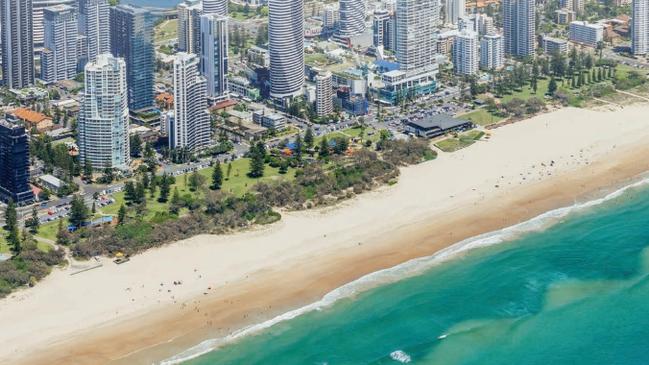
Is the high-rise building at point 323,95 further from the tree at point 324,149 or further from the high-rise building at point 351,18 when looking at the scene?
the high-rise building at point 351,18

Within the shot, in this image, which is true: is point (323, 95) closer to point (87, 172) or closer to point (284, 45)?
point (284, 45)

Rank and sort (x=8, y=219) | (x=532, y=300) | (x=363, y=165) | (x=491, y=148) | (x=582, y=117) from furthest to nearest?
(x=582, y=117), (x=491, y=148), (x=363, y=165), (x=8, y=219), (x=532, y=300)

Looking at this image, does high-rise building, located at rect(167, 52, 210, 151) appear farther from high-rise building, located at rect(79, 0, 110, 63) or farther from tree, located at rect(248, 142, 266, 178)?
high-rise building, located at rect(79, 0, 110, 63)

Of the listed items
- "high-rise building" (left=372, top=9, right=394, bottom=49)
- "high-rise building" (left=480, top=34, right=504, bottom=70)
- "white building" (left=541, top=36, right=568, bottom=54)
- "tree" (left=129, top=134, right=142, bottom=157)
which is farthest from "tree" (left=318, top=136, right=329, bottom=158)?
"white building" (left=541, top=36, right=568, bottom=54)

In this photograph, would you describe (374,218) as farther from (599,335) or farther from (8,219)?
(8,219)

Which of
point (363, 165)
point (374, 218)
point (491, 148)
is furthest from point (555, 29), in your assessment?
point (374, 218)

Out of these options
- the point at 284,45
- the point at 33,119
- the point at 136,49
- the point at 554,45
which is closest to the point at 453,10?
the point at 554,45

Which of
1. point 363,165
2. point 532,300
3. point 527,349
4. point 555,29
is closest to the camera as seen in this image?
point 527,349
